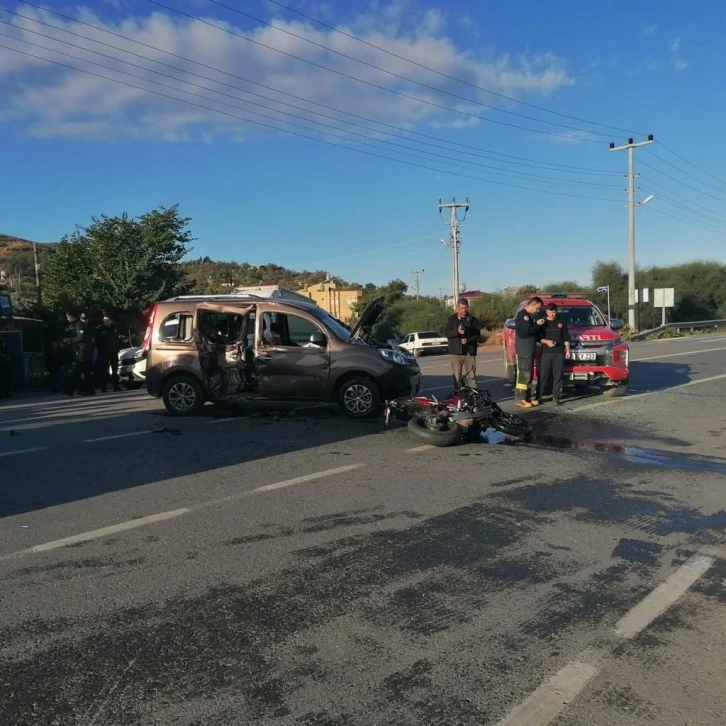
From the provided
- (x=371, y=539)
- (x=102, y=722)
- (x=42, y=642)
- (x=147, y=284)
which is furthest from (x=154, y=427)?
(x=147, y=284)

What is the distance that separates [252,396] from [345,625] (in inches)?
300

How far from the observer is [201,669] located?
3.46m

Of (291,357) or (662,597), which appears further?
(291,357)

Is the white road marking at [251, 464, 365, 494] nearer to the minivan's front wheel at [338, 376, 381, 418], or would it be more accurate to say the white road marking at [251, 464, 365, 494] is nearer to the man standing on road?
the minivan's front wheel at [338, 376, 381, 418]

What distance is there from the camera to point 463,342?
39.6ft

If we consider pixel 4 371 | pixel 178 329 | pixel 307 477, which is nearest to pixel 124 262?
pixel 4 371

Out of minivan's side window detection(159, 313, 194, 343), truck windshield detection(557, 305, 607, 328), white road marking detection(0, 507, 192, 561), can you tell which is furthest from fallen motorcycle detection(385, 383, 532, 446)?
truck windshield detection(557, 305, 607, 328)

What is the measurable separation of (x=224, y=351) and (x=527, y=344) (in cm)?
497

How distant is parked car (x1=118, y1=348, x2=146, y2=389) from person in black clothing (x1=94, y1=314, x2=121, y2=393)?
0.51 m

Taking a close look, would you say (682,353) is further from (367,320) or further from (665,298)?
(665,298)

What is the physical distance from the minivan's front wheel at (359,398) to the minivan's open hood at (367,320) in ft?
2.46

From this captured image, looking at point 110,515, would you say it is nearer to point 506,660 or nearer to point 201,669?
point 201,669

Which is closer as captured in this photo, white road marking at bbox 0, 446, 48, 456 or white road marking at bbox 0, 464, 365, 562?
white road marking at bbox 0, 464, 365, 562

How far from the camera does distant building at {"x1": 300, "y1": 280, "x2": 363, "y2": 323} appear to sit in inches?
2975
